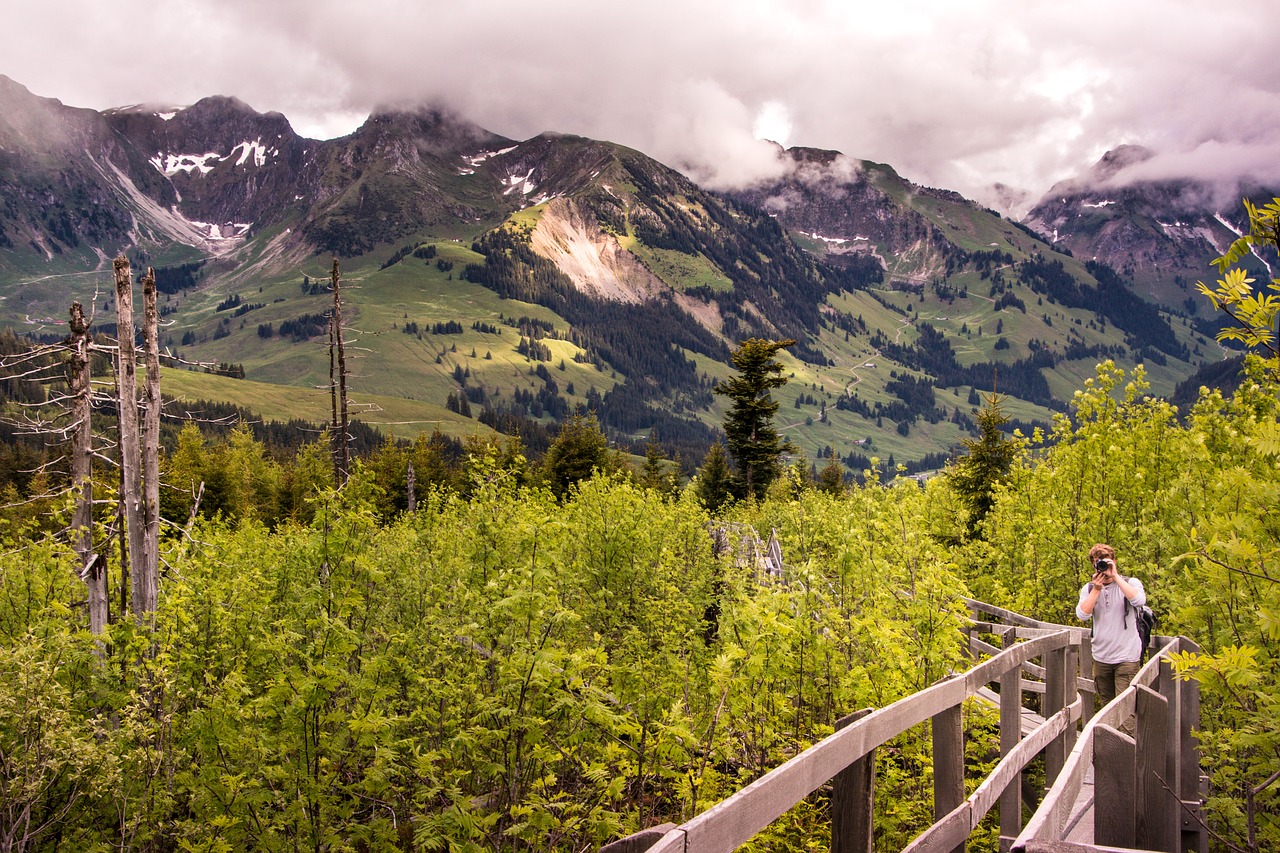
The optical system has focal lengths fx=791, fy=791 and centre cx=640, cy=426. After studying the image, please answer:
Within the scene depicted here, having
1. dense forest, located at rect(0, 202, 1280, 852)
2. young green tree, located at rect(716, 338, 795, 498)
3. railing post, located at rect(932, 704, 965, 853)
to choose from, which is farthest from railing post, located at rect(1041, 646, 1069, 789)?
young green tree, located at rect(716, 338, 795, 498)

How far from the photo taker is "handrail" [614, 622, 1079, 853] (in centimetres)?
277

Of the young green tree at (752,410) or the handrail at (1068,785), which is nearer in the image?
the handrail at (1068,785)

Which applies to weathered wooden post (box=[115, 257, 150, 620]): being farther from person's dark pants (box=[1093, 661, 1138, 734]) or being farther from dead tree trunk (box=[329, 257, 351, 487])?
person's dark pants (box=[1093, 661, 1138, 734])

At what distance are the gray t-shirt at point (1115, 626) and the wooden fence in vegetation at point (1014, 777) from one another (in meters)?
1.01

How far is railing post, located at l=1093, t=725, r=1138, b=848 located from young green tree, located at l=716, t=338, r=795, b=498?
44.1 m

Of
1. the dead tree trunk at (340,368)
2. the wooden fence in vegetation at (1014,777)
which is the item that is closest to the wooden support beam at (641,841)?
the wooden fence in vegetation at (1014,777)

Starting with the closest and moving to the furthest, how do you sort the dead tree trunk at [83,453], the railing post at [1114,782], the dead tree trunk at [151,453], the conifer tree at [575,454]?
the railing post at [1114,782], the dead tree trunk at [151,453], the dead tree trunk at [83,453], the conifer tree at [575,454]

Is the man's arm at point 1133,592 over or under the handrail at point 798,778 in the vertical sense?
under

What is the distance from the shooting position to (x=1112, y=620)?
31.8 feet

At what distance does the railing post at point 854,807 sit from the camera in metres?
3.95

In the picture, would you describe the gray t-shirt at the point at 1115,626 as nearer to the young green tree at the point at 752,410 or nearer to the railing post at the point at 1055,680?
the railing post at the point at 1055,680

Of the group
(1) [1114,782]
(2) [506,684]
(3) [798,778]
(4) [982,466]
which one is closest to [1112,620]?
(1) [1114,782]

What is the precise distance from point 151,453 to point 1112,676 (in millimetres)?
17902

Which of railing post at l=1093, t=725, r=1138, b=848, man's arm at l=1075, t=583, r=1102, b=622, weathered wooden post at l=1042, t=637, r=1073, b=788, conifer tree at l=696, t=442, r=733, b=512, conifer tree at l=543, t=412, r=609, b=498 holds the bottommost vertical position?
conifer tree at l=696, t=442, r=733, b=512
